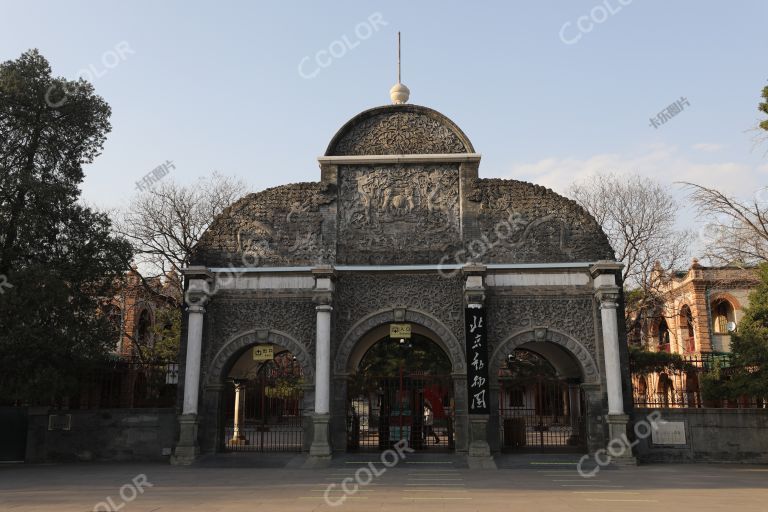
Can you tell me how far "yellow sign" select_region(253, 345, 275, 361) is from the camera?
16.3m

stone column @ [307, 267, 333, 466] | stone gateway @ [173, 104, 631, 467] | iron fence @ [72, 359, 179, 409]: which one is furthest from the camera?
iron fence @ [72, 359, 179, 409]

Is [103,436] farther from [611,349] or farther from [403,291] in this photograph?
[611,349]

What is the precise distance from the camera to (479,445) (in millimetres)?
14750

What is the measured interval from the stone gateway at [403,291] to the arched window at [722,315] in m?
15.2

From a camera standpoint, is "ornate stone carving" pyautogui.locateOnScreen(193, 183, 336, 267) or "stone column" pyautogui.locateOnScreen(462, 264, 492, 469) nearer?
"stone column" pyautogui.locateOnScreen(462, 264, 492, 469)

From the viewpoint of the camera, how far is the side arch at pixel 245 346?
16.0 meters

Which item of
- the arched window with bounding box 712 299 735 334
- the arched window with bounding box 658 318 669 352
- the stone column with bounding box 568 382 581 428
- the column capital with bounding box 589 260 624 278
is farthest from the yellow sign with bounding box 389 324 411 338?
the arched window with bounding box 658 318 669 352

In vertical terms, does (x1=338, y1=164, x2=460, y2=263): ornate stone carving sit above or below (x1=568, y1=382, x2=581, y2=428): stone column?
above

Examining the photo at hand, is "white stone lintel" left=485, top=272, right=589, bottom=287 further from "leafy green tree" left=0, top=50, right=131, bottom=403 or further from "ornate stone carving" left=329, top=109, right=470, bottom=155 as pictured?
"leafy green tree" left=0, top=50, right=131, bottom=403

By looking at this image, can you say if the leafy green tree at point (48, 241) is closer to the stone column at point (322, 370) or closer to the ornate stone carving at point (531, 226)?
the stone column at point (322, 370)

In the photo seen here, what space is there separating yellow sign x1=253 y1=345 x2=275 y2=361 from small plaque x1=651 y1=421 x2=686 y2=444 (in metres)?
9.27

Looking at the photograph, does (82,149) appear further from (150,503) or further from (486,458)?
(486,458)

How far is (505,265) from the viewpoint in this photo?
52.6 ft

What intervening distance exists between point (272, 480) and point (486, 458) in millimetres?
5003
